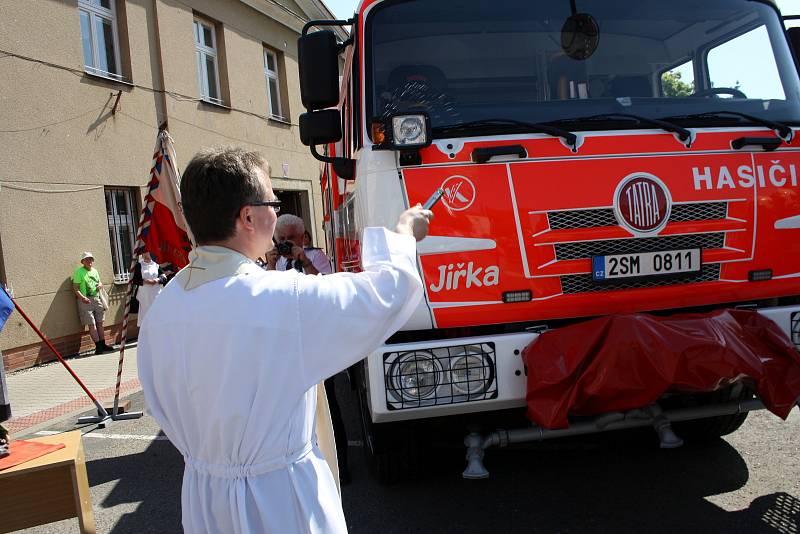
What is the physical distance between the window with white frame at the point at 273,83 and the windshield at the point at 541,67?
14.8m

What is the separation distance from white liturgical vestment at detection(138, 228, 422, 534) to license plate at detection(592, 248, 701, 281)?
1791 mm

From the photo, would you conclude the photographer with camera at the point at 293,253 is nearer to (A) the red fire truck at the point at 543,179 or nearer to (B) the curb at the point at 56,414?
(A) the red fire truck at the point at 543,179

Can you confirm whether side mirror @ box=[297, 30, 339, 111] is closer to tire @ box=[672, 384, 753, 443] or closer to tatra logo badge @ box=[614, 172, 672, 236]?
tatra logo badge @ box=[614, 172, 672, 236]

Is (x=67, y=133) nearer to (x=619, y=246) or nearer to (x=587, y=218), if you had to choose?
(x=587, y=218)

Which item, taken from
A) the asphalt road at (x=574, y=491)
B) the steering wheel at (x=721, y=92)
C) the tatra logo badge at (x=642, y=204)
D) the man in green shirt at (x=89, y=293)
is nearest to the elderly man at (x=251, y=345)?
the tatra logo badge at (x=642, y=204)

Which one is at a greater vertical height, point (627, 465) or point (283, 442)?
point (283, 442)

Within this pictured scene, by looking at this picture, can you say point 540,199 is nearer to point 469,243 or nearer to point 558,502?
point 469,243

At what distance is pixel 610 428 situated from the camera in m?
3.08

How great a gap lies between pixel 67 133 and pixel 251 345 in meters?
11.1

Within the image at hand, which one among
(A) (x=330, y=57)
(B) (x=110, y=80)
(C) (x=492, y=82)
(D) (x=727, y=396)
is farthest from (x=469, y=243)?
(B) (x=110, y=80)

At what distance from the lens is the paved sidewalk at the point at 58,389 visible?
738cm

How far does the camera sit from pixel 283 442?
1598 millimetres

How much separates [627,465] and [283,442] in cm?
338

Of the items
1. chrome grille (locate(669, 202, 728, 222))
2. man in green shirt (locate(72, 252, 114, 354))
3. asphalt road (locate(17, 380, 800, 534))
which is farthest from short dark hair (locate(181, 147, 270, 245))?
man in green shirt (locate(72, 252, 114, 354))
